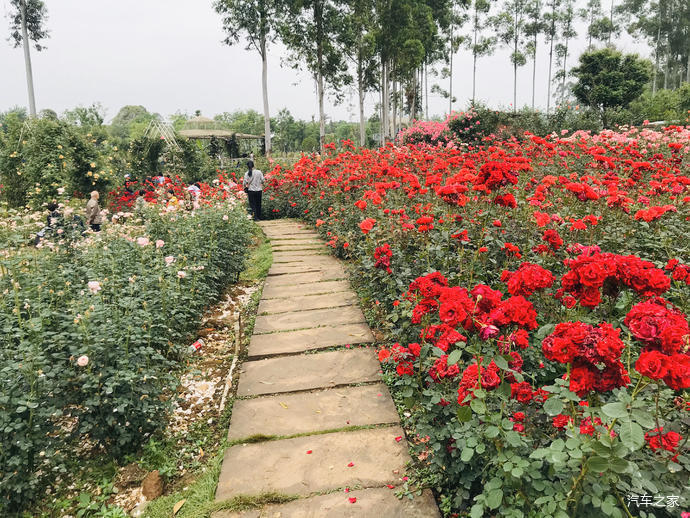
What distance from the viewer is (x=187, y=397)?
9.27 feet

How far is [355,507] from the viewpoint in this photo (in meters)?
1.83

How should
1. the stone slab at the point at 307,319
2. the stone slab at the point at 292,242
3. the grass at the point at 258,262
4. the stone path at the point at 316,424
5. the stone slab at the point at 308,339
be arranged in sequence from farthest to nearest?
the stone slab at the point at 292,242 → the grass at the point at 258,262 → the stone slab at the point at 307,319 → the stone slab at the point at 308,339 → the stone path at the point at 316,424

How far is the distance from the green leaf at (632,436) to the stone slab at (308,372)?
188cm

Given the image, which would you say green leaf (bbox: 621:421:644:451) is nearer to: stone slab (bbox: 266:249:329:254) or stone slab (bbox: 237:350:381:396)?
stone slab (bbox: 237:350:381:396)

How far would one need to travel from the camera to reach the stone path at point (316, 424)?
189 cm

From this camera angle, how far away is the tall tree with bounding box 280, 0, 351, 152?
19594mm

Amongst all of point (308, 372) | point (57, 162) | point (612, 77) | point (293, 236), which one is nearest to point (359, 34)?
point (612, 77)

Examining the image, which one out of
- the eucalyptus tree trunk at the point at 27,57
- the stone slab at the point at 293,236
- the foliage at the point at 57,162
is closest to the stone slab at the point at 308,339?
the stone slab at the point at 293,236

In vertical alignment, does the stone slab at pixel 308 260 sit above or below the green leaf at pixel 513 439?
below

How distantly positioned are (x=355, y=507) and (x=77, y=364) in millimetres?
1531

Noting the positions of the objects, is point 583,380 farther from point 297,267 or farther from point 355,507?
point 297,267

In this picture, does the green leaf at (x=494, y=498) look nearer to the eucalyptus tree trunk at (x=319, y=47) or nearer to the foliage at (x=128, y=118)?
the eucalyptus tree trunk at (x=319, y=47)

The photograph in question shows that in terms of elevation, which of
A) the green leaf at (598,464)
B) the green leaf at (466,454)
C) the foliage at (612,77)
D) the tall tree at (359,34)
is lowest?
the green leaf at (466,454)

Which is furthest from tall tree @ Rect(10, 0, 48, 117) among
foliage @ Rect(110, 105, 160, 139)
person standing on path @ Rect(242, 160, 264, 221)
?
foliage @ Rect(110, 105, 160, 139)
